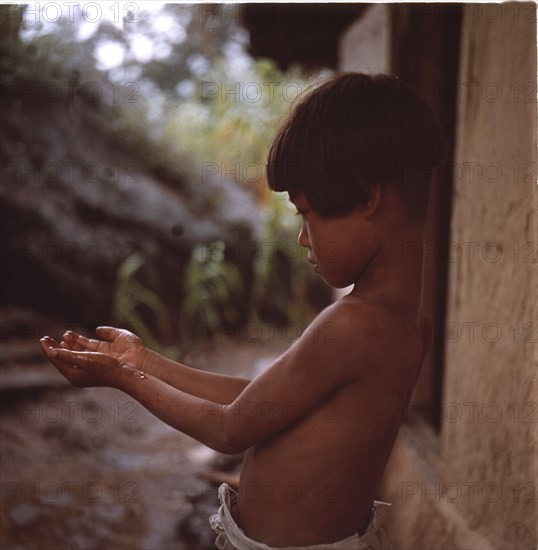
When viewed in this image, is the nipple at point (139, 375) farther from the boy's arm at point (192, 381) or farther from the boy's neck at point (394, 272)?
the boy's neck at point (394, 272)

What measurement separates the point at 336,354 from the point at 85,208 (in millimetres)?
5291

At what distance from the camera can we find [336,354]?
126 centimetres

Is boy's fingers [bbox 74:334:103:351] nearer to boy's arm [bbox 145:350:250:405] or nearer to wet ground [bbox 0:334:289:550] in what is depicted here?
boy's arm [bbox 145:350:250:405]

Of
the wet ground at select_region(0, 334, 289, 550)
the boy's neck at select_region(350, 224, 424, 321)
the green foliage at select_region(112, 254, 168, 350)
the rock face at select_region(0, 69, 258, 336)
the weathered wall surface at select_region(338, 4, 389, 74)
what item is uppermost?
the weathered wall surface at select_region(338, 4, 389, 74)

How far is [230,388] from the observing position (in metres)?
1.52

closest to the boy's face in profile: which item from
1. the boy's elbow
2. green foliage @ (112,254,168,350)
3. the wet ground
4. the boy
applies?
the boy

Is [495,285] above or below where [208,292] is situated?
above

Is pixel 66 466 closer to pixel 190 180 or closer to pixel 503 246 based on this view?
pixel 503 246

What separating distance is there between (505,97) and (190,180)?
5886 mm

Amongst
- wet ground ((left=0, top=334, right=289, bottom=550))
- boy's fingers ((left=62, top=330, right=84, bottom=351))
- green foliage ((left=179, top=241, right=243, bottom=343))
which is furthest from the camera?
green foliage ((left=179, top=241, right=243, bottom=343))

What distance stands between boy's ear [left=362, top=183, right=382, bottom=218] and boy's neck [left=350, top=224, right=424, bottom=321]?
0.07 metres

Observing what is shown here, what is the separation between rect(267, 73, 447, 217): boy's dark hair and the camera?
1264 mm

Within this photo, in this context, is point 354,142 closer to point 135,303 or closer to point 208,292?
point 135,303

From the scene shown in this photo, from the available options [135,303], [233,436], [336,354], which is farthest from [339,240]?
[135,303]
